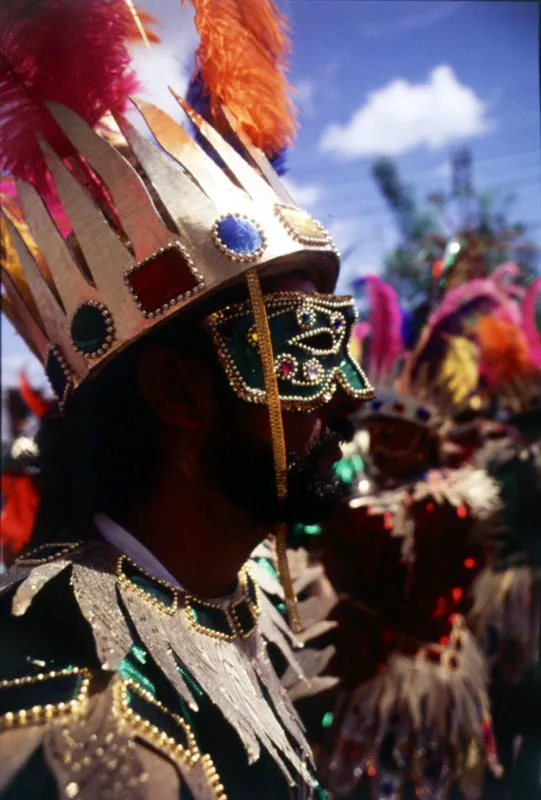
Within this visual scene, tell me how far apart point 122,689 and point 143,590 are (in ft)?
0.92

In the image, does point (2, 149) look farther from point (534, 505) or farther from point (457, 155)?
point (534, 505)

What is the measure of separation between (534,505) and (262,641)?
3733 millimetres

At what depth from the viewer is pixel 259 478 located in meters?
Answer: 1.91

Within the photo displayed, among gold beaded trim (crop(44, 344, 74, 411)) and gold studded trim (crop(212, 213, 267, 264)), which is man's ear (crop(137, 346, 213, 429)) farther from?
gold studded trim (crop(212, 213, 267, 264))

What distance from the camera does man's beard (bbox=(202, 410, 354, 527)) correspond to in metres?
1.92

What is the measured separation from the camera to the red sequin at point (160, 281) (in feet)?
5.81

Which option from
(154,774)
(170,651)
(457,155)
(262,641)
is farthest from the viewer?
(457,155)

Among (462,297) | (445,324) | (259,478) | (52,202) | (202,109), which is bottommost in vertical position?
(259,478)

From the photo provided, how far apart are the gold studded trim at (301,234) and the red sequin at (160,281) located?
28cm

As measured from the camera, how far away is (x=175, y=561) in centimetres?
191

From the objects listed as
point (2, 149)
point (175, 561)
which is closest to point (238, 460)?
point (175, 561)

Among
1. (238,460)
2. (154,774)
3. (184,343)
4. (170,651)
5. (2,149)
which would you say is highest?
(2,149)

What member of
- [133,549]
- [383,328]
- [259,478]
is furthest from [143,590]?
[383,328]

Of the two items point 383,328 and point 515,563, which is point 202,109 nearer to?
point 383,328
